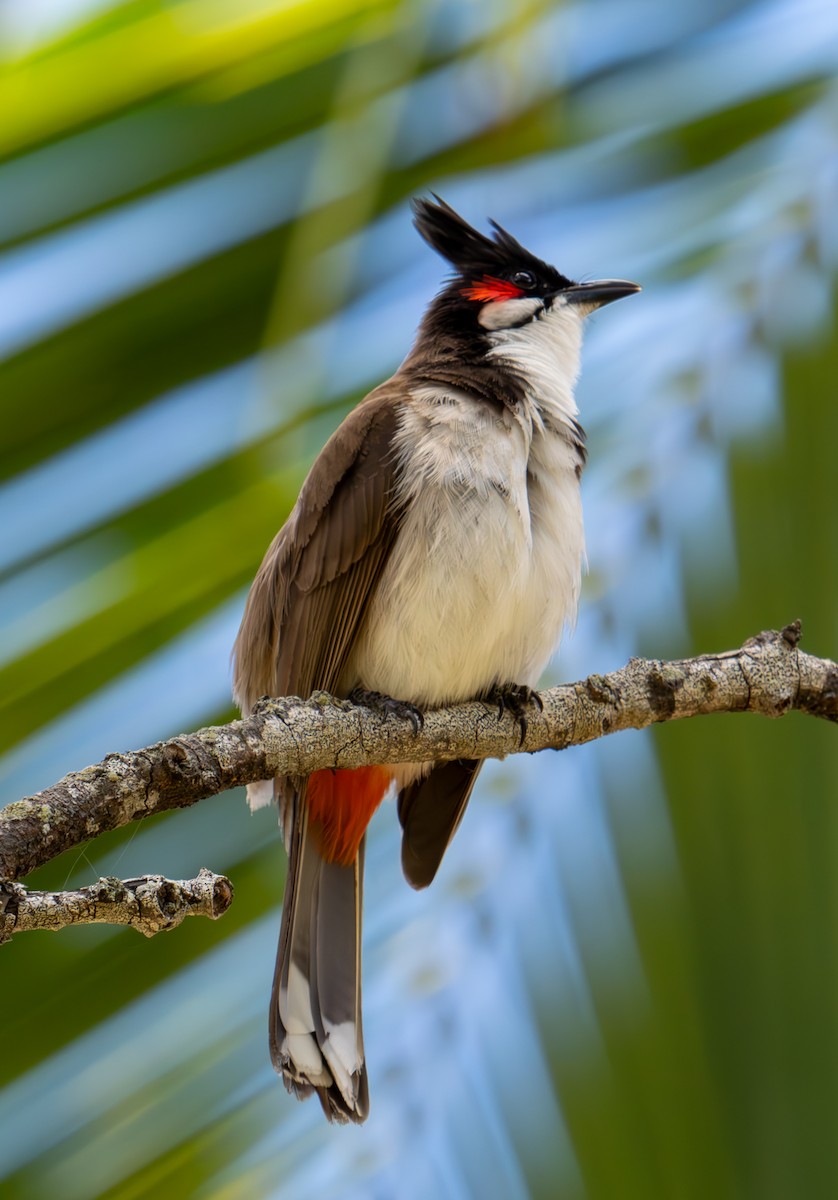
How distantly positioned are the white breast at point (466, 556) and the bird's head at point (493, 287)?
2.04ft

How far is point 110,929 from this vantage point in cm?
154

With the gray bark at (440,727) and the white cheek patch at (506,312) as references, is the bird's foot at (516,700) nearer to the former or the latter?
the gray bark at (440,727)

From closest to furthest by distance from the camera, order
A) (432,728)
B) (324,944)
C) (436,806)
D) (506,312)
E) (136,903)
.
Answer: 1. (136,903)
2. (432,728)
3. (324,944)
4. (436,806)
5. (506,312)

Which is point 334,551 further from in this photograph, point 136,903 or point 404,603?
point 136,903

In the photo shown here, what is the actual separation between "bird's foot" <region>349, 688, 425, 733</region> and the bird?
0.01 metres

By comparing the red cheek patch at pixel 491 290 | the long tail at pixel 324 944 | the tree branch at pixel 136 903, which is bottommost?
the long tail at pixel 324 944

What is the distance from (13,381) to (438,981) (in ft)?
2.96

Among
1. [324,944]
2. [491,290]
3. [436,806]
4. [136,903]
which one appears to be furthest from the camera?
[491,290]

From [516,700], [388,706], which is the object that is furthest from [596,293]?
[388,706]

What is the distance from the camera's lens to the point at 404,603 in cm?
277

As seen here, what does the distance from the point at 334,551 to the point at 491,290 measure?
110cm

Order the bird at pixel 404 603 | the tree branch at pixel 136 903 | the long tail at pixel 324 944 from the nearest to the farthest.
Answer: the tree branch at pixel 136 903, the long tail at pixel 324 944, the bird at pixel 404 603

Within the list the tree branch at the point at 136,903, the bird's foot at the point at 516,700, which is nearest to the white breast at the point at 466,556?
the bird's foot at the point at 516,700

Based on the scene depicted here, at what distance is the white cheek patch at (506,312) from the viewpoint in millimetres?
3395
